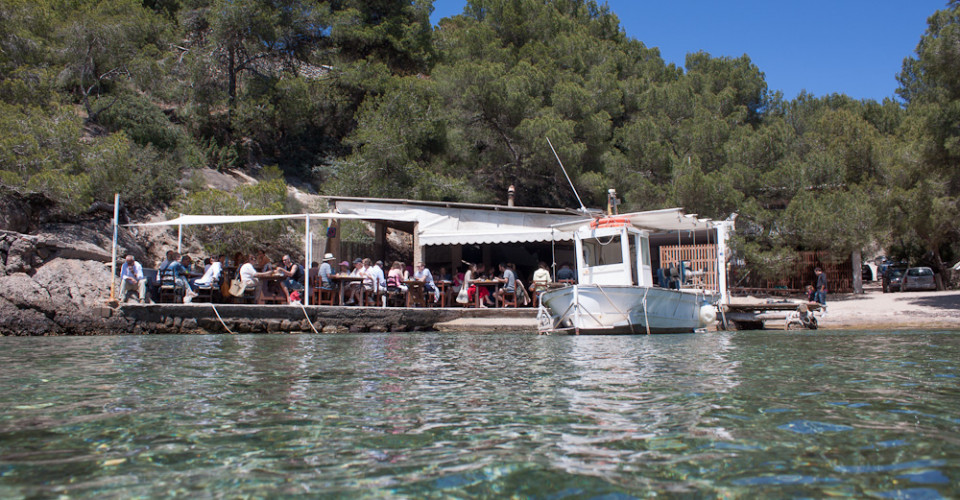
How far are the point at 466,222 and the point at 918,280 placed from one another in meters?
17.8

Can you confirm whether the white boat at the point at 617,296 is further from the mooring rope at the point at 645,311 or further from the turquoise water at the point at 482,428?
the turquoise water at the point at 482,428

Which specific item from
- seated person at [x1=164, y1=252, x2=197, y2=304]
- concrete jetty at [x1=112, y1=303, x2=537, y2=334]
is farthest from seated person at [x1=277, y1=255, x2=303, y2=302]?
seated person at [x1=164, y1=252, x2=197, y2=304]

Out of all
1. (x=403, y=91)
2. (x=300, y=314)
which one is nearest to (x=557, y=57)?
(x=403, y=91)

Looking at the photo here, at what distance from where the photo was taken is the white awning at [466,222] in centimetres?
1546

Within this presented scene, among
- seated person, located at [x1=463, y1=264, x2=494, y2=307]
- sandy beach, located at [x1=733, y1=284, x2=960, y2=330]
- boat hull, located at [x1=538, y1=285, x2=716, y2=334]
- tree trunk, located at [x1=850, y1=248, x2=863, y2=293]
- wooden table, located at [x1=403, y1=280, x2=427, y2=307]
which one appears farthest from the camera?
tree trunk, located at [x1=850, y1=248, x2=863, y2=293]

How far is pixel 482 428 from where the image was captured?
159 inches

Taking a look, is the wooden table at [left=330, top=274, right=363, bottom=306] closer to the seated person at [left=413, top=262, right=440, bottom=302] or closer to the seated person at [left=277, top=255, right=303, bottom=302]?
the seated person at [left=277, top=255, right=303, bottom=302]

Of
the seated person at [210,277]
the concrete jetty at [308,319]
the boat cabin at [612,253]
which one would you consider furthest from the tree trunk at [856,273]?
the seated person at [210,277]

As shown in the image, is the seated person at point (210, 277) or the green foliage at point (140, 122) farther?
the green foliage at point (140, 122)

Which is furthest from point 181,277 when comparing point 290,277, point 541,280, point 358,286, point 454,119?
point 454,119

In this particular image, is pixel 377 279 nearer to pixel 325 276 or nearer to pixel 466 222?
pixel 325 276

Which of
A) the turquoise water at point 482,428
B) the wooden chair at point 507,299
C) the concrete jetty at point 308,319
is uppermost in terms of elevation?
the wooden chair at point 507,299

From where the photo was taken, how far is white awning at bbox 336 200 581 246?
1546cm

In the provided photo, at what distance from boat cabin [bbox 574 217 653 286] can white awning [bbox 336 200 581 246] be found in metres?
1.00
